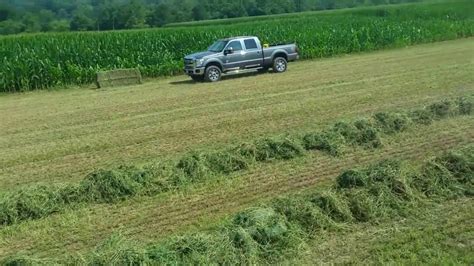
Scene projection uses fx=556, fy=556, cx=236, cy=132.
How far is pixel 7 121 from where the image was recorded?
16.1 meters

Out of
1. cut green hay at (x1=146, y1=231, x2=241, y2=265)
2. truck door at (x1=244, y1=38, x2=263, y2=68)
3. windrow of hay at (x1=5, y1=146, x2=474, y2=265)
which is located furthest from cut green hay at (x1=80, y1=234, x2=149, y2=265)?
truck door at (x1=244, y1=38, x2=263, y2=68)

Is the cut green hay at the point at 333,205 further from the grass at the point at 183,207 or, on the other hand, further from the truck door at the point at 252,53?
the truck door at the point at 252,53

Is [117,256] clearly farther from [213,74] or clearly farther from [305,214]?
[213,74]

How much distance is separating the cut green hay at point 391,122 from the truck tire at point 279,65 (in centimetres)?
1250

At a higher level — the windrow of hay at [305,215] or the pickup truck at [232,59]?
the pickup truck at [232,59]

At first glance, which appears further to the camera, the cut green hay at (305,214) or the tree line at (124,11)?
the tree line at (124,11)

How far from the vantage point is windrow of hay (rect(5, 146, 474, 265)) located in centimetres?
600

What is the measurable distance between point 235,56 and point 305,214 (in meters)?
16.7

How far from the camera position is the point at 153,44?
28500 millimetres

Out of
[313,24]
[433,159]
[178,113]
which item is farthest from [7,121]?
[313,24]

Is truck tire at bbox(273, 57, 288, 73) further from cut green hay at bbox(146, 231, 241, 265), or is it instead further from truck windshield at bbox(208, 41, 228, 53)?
cut green hay at bbox(146, 231, 241, 265)

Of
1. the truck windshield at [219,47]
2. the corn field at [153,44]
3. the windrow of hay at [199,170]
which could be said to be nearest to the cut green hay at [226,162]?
the windrow of hay at [199,170]

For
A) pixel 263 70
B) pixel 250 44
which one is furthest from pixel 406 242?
pixel 263 70

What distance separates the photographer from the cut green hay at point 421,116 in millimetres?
12029
